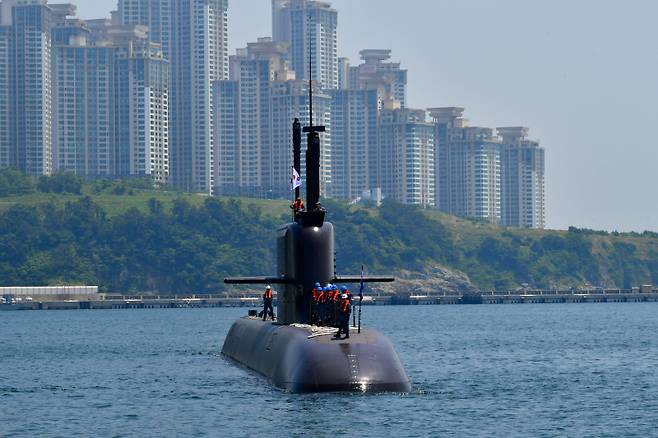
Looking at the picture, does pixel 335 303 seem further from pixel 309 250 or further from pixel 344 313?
pixel 309 250

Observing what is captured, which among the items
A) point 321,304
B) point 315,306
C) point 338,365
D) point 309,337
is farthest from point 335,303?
point 338,365

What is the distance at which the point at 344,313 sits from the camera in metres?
40.5

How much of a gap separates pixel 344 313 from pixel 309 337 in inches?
47.7

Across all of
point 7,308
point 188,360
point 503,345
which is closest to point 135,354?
point 188,360

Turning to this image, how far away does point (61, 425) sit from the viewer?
3888cm

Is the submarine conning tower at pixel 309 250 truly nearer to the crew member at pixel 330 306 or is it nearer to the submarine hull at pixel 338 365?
the crew member at pixel 330 306

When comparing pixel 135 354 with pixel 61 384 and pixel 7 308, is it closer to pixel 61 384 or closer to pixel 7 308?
pixel 61 384

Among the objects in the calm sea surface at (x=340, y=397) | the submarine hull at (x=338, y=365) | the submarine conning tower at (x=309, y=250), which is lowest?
the calm sea surface at (x=340, y=397)

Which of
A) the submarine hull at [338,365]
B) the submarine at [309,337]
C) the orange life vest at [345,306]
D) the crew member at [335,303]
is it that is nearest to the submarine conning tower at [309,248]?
the submarine at [309,337]

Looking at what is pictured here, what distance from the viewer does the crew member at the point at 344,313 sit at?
1581 inches

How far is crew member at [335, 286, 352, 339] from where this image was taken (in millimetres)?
40156

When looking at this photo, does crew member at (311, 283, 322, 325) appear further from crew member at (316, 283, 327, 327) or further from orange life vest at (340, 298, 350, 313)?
orange life vest at (340, 298, 350, 313)

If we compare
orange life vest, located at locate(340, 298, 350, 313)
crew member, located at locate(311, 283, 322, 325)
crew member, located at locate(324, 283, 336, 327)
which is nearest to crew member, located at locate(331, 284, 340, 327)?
crew member, located at locate(324, 283, 336, 327)

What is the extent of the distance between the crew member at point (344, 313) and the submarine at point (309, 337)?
0.34 meters
